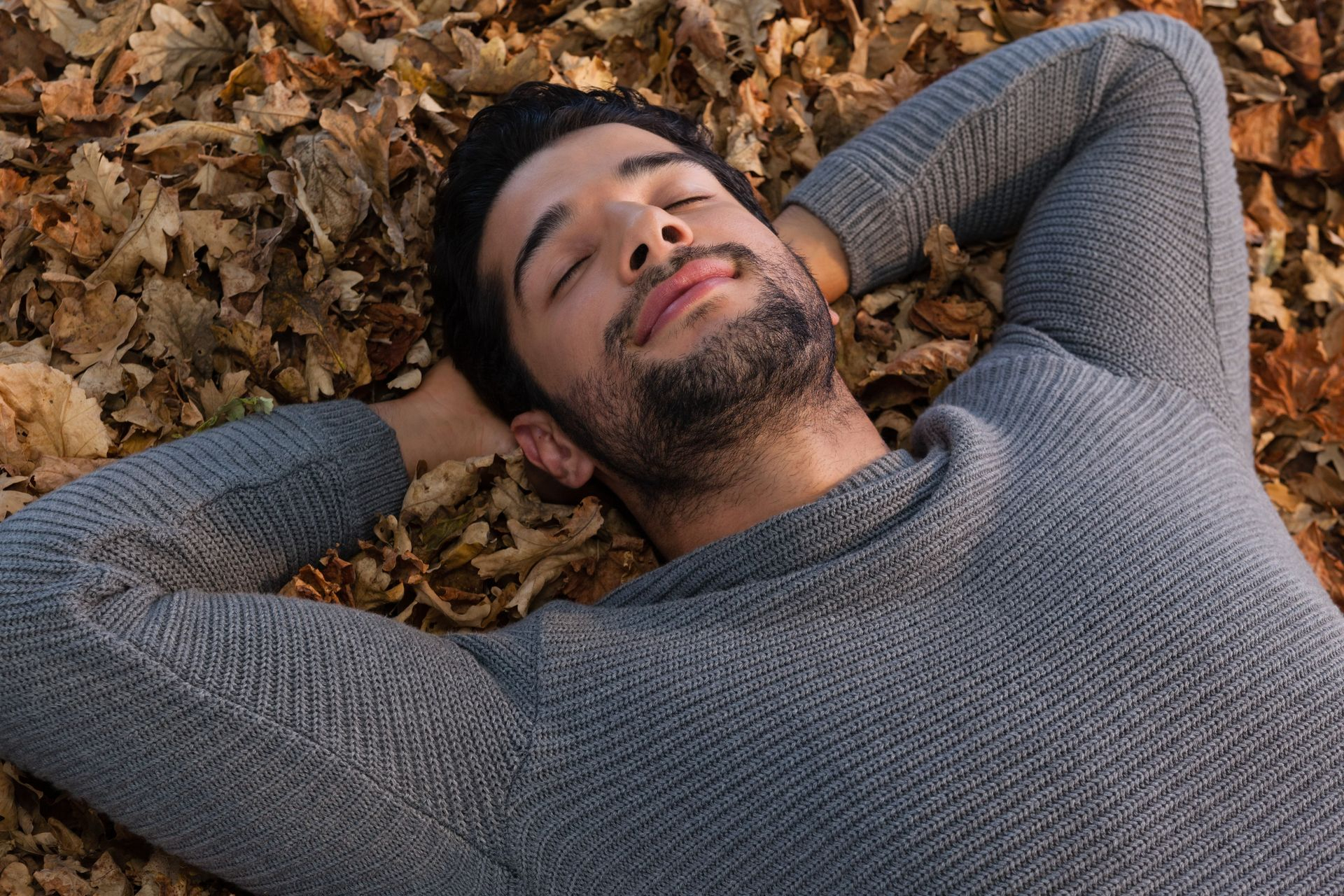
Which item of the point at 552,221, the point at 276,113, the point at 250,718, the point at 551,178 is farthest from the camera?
the point at 276,113

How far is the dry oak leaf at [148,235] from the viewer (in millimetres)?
3264

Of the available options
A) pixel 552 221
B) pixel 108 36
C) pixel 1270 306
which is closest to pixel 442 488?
pixel 552 221

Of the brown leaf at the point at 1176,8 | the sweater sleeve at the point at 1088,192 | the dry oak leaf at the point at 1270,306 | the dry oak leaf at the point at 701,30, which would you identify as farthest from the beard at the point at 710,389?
the brown leaf at the point at 1176,8

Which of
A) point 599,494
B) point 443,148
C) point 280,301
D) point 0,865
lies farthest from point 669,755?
point 443,148

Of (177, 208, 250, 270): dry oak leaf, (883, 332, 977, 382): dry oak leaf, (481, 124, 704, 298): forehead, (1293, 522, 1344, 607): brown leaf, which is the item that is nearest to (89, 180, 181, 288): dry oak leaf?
(177, 208, 250, 270): dry oak leaf

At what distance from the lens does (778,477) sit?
286 centimetres

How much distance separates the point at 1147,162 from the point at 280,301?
2827 millimetres

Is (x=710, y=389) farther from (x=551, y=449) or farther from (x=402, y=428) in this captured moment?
(x=402, y=428)

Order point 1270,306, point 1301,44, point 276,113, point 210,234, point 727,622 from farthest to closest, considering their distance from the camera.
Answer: point 1301,44 → point 1270,306 → point 276,113 → point 210,234 → point 727,622

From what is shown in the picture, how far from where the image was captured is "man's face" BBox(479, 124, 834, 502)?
2.72 meters

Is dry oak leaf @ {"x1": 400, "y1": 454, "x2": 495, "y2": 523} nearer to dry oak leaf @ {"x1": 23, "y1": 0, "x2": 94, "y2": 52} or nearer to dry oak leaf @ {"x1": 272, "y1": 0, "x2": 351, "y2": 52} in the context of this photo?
dry oak leaf @ {"x1": 272, "y1": 0, "x2": 351, "y2": 52}

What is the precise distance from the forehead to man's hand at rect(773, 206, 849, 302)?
0.54 meters

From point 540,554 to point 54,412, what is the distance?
4.80ft

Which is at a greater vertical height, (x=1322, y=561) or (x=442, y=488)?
(x=442, y=488)
